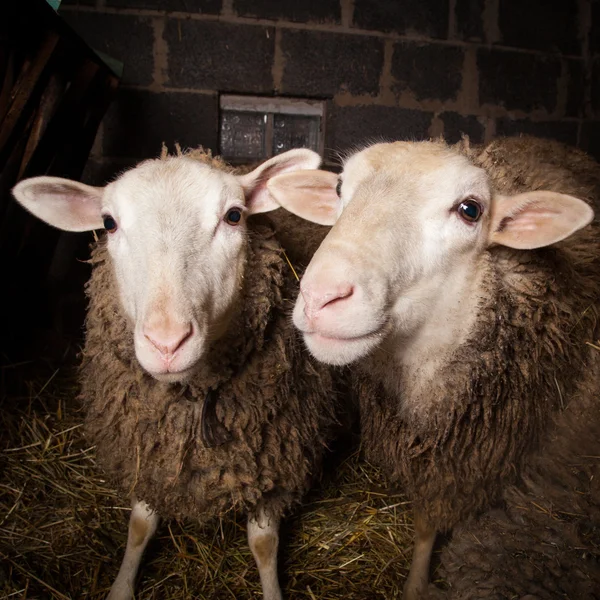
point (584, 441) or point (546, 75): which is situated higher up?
point (546, 75)

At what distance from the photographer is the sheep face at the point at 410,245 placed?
4.58 feet

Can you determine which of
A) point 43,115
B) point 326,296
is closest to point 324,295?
point 326,296

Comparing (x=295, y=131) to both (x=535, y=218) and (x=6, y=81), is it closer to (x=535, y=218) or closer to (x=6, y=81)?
(x=6, y=81)

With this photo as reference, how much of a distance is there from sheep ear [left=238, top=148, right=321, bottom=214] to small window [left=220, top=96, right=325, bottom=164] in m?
2.14

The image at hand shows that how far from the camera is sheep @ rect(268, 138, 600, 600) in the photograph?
1480mm

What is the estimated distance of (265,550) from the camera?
216cm

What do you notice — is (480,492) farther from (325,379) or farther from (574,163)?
(574,163)

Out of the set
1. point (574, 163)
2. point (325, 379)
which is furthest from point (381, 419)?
point (574, 163)

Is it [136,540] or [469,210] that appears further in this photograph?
[136,540]

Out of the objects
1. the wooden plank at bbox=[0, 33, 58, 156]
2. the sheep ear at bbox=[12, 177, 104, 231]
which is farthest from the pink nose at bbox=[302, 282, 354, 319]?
the wooden plank at bbox=[0, 33, 58, 156]

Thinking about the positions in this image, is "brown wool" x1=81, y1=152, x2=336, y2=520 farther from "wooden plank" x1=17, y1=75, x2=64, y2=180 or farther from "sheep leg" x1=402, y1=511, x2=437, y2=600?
"wooden plank" x1=17, y1=75, x2=64, y2=180

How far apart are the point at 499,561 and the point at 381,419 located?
60 centimetres

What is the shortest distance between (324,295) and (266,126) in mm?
3069

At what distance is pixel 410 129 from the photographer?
13.5ft
